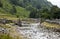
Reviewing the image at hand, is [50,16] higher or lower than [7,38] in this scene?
lower

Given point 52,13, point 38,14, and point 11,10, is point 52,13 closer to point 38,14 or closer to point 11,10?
point 38,14

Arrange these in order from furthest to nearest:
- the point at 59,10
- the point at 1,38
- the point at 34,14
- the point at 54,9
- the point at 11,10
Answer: the point at 11,10 → the point at 34,14 → the point at 54,9 → the point at 59,10 → the point at 1,38

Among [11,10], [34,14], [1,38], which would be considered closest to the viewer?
[1,38]

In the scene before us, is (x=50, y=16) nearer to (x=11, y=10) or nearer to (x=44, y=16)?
(x=44, y=16)

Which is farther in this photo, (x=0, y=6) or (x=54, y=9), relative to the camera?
(x=0, y=6)

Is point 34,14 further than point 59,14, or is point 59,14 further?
point 34,14

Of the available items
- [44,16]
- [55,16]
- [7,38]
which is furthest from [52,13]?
[7,38]

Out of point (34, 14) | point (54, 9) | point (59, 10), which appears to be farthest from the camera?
point (34, 14)

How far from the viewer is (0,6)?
171000 millimetres

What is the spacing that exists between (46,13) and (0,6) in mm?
51217

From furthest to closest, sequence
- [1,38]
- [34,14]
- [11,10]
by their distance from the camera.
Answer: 1. [11,10]
2. [34,14]
3. [1,38]

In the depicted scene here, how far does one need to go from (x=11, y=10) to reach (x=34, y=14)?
3064cm

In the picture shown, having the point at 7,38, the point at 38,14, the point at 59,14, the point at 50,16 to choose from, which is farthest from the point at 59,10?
the point at 7,38

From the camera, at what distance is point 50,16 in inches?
5172
